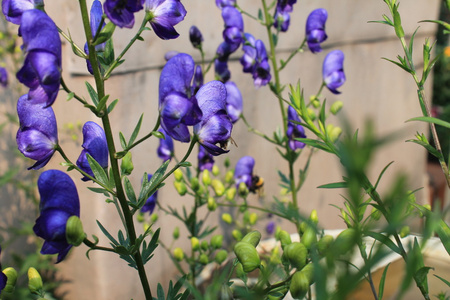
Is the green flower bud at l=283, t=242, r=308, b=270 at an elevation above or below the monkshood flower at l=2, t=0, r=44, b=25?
below

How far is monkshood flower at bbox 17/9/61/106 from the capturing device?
40cm

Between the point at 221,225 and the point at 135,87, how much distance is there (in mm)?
596

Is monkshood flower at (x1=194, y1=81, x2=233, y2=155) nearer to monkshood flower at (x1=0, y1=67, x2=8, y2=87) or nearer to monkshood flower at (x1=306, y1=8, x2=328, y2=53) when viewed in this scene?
monkshood flower at (x1=306, y1=8, x2=328, y2=53)

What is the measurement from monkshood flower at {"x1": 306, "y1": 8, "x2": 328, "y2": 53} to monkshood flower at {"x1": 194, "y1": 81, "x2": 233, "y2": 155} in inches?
24.4

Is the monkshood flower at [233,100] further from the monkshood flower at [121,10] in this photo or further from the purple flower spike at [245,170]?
the monkshood flower at [121,10]

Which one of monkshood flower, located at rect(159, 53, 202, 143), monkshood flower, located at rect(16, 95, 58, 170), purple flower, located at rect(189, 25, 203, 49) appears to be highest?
purple flower, located at rect(189, 25, 203, 49)

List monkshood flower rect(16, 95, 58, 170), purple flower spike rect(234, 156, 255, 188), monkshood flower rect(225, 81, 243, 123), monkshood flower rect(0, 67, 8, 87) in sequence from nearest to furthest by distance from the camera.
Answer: monkshood flower rect(16, 95, 58, 170), monkshood flower rect(225, 81, 243, 123), purple flower spike rect(234, 156, 255, 188), monkshood flower rect(0, 67, 8, 87)

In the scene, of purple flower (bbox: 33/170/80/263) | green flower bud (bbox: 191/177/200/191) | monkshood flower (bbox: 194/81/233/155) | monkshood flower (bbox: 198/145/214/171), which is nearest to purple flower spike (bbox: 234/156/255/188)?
monkshood flower (bbox: 198/145/214/171)

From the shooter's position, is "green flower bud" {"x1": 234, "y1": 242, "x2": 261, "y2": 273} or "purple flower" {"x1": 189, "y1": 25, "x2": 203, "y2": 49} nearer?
"green flower bud" {"x1": 234, "y1": 242, "x2": 261, "y2": 273}

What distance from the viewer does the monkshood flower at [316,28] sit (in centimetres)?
108

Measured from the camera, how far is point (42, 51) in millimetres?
407

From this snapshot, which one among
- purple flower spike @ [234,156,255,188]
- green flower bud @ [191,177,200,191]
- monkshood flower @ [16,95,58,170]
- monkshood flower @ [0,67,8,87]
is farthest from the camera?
monkshood flower @ [0,67,8,87]

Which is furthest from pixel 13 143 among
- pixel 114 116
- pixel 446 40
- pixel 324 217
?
pixel 446 40

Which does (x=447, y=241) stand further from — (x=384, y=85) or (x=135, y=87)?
(x=384, y=85)
